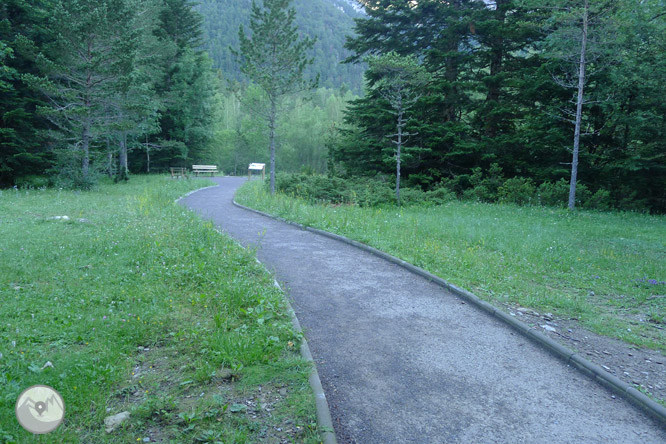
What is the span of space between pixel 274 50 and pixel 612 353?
1710cm

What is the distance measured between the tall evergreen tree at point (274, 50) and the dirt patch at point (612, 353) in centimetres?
1482

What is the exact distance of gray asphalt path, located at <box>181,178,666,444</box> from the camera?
3.25 metres

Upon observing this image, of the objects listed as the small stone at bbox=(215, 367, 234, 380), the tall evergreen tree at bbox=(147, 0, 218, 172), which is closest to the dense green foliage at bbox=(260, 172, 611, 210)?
the small stone at bbox=(215, 367, 234, 380)

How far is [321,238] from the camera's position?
→ 416 inches

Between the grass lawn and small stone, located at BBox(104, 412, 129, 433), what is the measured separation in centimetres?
4

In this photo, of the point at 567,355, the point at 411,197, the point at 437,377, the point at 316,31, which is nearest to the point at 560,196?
the point at 411,197

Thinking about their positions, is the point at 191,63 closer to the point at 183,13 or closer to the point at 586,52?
the point at 183,13

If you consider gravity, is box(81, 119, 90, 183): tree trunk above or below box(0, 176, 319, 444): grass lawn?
Result: above

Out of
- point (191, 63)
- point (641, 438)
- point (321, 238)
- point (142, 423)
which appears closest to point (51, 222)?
point (321, 238)

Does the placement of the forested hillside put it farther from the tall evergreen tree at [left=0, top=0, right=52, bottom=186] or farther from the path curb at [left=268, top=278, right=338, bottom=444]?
the path curb at [left=268, top=278, right=338, bottom=444]

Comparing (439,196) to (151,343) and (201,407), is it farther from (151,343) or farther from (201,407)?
(201,407)

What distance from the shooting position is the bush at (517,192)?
20.0 meters

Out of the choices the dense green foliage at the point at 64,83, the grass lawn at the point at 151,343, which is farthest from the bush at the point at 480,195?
the dense green foliage at the point at 64,83

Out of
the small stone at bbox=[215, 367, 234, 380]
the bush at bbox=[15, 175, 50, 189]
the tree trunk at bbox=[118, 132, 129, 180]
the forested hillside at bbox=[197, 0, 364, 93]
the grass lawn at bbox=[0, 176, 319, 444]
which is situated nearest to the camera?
the grass lawn at bbox=[0, 176, 319, 444]
